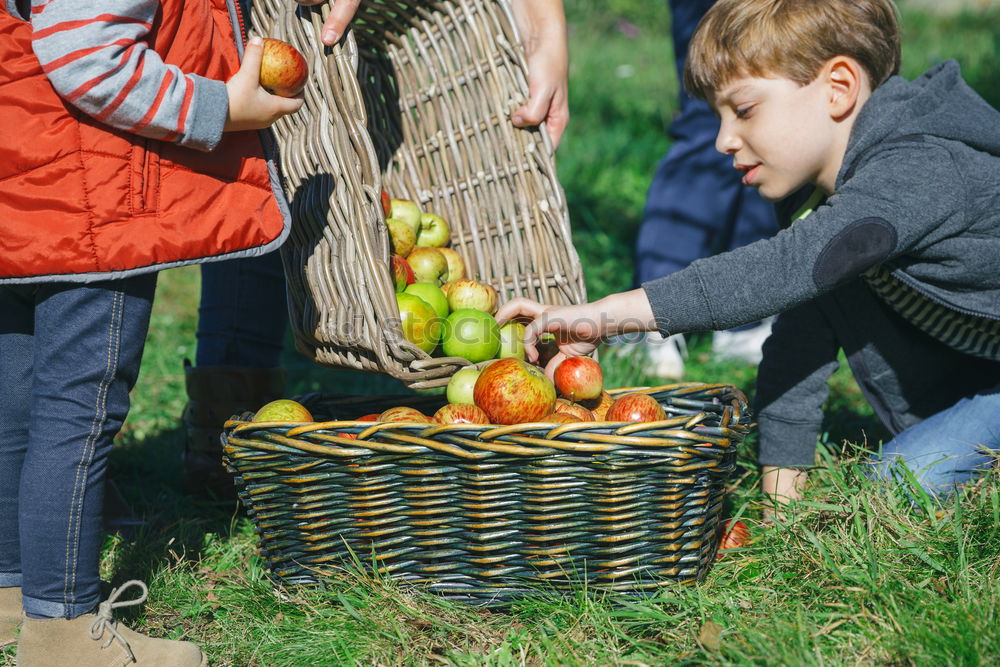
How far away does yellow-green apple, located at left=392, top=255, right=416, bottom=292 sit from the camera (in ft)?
7.55

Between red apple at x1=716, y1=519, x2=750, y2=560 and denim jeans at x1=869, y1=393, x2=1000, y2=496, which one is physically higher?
denim jeans at x1=869, y1=393, x2=1000, y2=496

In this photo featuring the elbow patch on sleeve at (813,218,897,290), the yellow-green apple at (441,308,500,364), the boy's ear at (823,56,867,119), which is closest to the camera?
the elbow patch on sleeve at (813,218,897,290)

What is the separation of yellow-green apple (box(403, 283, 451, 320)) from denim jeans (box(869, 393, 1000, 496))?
3.62ft

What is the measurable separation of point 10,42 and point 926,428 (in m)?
2.20

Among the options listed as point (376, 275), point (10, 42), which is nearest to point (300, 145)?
point (376, 275)

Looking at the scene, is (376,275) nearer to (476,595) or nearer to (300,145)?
(300,145)

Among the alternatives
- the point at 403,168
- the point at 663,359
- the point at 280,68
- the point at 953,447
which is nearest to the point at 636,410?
the point at 953,447

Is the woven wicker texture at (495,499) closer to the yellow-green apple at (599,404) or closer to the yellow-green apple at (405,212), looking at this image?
the yellow-green apple at (599,404)

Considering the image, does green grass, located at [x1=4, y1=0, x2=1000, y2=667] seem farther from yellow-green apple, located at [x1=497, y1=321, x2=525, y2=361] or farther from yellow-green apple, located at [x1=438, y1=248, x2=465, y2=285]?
yellow-green apple, located at [x1=438, y1=248, x2=465, y2=285]

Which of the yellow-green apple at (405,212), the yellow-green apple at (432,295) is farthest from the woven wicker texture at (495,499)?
the yellow-green apple at (405,212)

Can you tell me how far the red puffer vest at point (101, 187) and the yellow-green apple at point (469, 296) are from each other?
2.37 ft

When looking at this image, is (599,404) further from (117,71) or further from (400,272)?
(117,71)

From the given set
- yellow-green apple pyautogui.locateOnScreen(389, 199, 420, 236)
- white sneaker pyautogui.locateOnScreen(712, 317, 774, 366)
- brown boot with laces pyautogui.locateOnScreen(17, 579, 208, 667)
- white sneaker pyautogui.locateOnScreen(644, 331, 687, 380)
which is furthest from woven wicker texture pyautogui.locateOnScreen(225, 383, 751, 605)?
white sneaker pyautogui.locateOnScreen(712, 317, 774, 366)

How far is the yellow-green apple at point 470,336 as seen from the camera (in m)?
2.26
